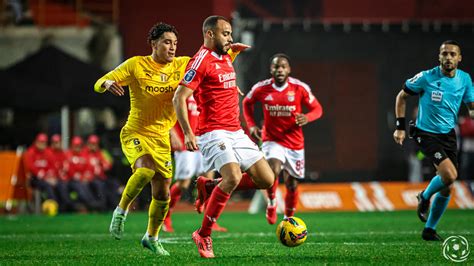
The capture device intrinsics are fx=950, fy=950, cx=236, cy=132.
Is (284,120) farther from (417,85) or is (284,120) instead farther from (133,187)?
(133,187)

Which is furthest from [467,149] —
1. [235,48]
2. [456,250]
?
[456,250]

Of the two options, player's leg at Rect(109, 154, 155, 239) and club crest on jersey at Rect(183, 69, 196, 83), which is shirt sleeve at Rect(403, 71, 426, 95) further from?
player's leg at Rect(109, 154, 155, 239)

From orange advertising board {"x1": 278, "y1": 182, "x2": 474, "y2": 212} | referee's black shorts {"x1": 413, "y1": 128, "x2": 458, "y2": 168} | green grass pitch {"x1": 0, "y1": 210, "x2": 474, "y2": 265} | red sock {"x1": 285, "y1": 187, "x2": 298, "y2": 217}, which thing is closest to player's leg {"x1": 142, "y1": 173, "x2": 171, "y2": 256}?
green grass pitch {"x1": 0, "y1": 210, "x2": 474, "y2": 265}

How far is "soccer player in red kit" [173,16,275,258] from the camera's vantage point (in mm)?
9148

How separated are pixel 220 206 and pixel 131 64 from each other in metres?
1.85

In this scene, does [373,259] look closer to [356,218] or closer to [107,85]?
[107,85]

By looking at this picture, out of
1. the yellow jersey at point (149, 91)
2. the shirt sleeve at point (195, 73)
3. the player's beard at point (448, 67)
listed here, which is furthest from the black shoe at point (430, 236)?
the shirt sleeve at point (195, 73)

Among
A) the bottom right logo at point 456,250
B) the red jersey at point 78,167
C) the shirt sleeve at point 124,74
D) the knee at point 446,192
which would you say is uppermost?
the shirt sleeve at point 124,74

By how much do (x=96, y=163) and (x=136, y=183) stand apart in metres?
12.0

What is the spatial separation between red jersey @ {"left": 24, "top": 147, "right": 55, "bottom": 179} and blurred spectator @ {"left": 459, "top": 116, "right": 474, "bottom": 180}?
31.5 ft

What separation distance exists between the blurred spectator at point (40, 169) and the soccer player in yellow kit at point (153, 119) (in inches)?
431

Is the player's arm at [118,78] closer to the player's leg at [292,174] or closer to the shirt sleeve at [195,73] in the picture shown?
the shirt sleeve at [195,73]

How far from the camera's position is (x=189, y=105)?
45.8ft

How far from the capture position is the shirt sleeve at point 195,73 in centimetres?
907
